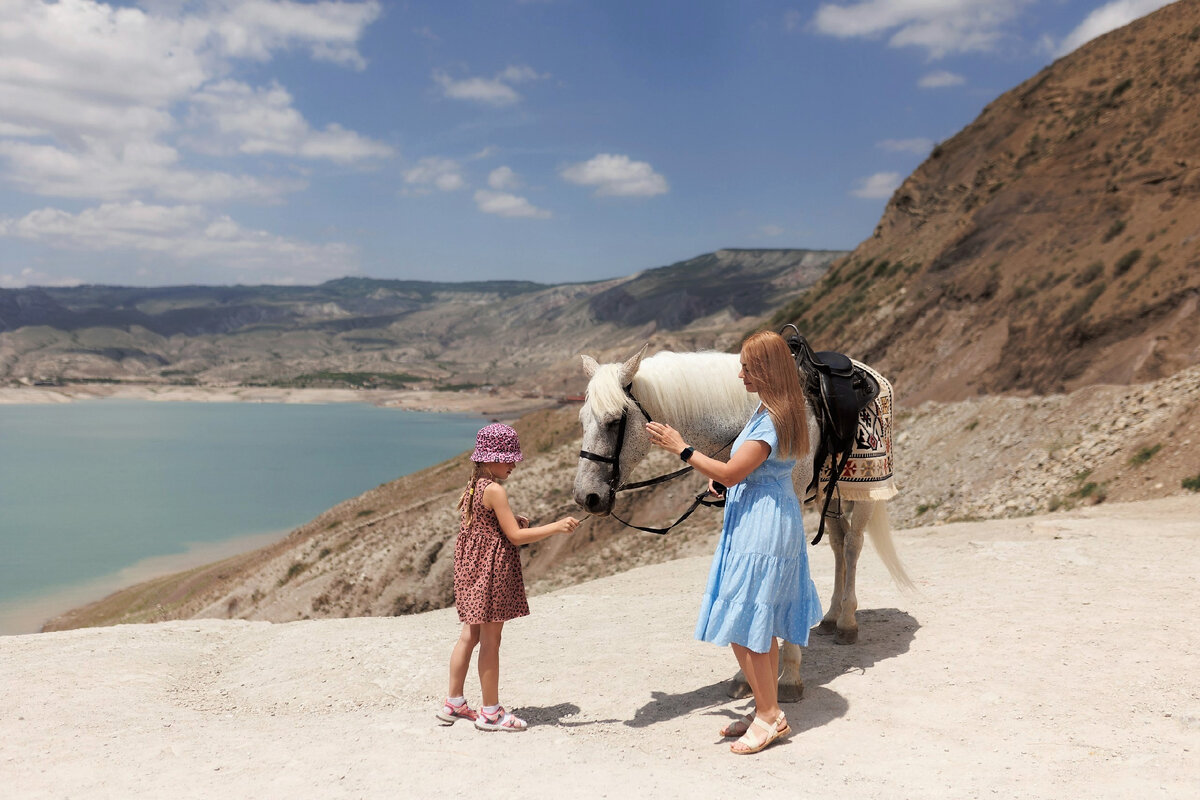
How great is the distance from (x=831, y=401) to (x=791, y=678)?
2.04 meters

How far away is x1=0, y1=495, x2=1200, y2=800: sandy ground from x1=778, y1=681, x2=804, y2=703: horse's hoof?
114 mm

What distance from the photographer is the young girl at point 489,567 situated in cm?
480

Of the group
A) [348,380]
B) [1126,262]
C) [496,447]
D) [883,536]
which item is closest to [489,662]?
[496,447]

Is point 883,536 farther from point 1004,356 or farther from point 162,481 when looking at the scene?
point 162,481

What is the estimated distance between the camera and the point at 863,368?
6.13 meters

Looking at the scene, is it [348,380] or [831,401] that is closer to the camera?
[831,401]

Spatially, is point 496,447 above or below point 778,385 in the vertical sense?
below

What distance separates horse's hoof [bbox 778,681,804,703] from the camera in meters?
5.07

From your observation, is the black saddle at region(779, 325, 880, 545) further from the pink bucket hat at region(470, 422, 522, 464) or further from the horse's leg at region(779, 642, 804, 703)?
the pink bucket hat at region(470, 422, 522, 464)

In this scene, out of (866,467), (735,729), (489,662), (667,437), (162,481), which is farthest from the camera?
(162,481)

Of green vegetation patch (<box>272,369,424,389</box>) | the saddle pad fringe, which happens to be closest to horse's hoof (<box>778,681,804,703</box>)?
the saddle pad fringe

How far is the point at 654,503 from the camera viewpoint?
70.7ft

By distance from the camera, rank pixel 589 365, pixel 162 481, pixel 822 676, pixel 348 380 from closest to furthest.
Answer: pixel 589 365, pixel 822 676, pixel 162 481, pixel 348 380

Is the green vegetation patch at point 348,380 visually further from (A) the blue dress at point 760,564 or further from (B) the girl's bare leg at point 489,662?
(A) the blue dress at point 760,564
